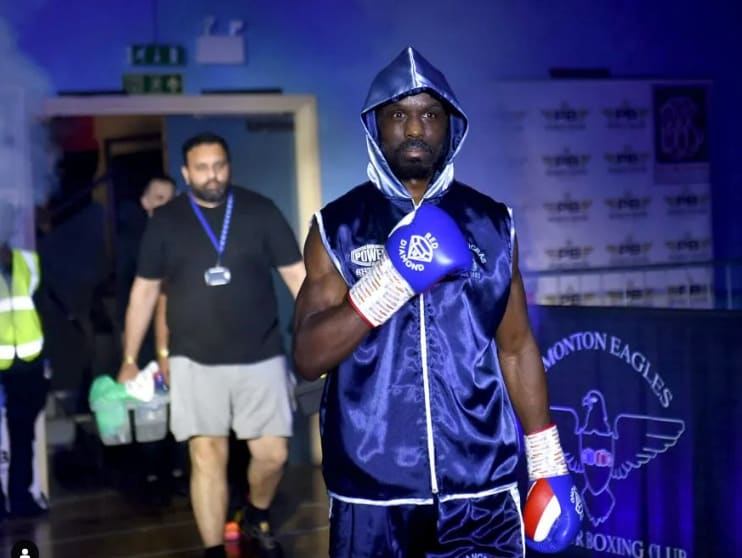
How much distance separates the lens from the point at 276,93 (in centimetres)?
784

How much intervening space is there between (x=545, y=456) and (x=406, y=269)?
706 millimetres

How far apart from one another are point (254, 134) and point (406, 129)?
4.93 meters

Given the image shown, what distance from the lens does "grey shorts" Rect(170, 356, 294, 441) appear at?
19.4 ft

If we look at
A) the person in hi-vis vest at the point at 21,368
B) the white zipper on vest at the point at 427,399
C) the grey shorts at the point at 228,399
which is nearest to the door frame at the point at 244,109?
the person in hi-vis vest at the point at 21,368

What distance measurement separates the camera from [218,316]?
590 centimetres

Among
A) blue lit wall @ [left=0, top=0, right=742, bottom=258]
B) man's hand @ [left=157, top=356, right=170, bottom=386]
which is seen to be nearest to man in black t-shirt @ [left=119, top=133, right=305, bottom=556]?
man's hand @ [left=157, top=356, right=170, bottom=386]

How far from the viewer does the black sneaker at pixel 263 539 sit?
599cm

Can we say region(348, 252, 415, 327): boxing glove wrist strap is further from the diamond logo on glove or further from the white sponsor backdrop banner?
the white sponsor backdrop banner

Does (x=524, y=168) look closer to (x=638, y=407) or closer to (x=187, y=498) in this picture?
(x=187, y=498)

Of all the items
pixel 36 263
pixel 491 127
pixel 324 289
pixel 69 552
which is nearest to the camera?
pixel 324 289

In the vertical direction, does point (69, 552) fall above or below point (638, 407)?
below

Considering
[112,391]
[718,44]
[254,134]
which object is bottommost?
[112,391]

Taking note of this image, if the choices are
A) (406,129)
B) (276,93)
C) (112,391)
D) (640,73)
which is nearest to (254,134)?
(276,93)

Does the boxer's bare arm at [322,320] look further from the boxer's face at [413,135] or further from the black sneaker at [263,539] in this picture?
the black sneaker at [263,539]
